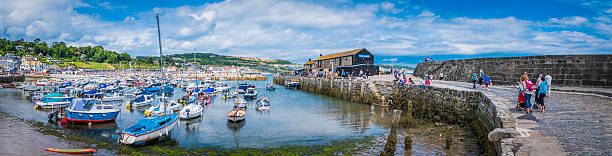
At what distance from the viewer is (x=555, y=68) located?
64.6ft

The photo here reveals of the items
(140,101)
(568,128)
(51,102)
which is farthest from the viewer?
(140,101)

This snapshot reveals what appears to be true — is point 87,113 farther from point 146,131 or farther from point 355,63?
point 355,63

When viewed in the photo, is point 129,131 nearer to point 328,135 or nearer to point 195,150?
point 195,150

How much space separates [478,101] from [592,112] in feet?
18.5

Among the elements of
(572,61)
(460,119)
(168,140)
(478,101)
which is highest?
(572,61)

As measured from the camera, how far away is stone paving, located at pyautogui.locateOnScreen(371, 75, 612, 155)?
6918 millimetres

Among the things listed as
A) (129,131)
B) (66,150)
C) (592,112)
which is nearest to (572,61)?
(592,112)

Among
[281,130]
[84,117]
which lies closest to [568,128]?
[281,130]

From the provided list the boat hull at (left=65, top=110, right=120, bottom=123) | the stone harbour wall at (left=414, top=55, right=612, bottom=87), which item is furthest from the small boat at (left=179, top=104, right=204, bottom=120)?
the stone harbour wall at (left=414, top=55, right=612, bottom=87)

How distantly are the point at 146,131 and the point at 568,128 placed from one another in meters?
18.1

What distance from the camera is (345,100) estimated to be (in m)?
38.4

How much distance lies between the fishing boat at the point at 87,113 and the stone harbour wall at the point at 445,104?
23716 millimetres

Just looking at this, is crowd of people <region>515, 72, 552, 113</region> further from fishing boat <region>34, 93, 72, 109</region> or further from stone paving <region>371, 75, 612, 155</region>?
fishing boat <region>34, 93, 72, 109</region>

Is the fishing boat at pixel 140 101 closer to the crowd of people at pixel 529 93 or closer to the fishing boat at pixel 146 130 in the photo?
the fishing boat at pixel 146 130
